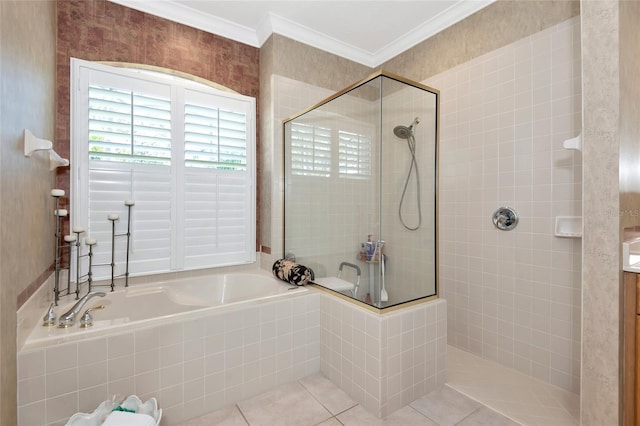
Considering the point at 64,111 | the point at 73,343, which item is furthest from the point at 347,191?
the point at 64,111

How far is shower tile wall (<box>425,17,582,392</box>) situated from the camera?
6.18ft

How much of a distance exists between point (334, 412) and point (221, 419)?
61cm

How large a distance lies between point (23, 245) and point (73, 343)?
1.62 feet

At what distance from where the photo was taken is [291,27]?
2691mm

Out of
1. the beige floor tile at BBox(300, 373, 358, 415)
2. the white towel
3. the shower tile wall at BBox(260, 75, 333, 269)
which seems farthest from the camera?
the shower tile wall at BBox(260, 75, 333, 269)

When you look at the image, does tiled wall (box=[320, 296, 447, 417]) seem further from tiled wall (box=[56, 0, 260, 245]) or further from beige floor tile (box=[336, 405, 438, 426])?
tiled wall (box=[56, 0, 260, 245])

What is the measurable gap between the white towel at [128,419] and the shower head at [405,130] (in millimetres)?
1864

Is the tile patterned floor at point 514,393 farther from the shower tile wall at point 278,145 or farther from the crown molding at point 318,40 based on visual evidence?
the crown molding at point 318,40

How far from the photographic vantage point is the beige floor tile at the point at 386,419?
1606 mm

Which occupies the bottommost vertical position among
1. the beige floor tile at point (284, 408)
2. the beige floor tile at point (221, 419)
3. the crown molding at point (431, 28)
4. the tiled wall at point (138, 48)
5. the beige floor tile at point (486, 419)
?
the beige floor tile at point (221, 419)

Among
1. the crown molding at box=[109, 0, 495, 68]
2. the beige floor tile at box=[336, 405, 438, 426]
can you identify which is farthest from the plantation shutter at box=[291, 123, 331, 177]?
the beige floor tile at box=[336, 405, 438, 426]

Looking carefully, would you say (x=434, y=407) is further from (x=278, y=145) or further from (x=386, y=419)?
(x=278, y=145)

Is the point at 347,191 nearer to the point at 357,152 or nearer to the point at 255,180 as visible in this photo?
the point at 357,152

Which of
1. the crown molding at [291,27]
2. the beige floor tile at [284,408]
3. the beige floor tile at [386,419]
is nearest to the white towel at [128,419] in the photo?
the beige floor tile at [284,408]
